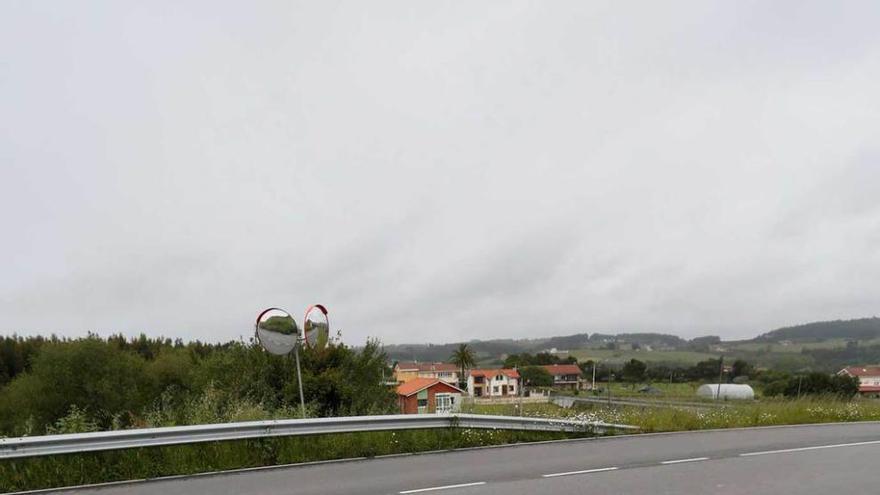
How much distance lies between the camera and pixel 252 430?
9727mm

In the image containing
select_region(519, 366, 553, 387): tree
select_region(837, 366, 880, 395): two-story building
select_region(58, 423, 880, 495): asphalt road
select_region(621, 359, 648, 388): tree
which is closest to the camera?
select_region(58, 423, 880, 495): asphalt road

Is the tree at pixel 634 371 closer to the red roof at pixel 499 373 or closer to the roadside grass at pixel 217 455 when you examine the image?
the red roof at pixel 499 373

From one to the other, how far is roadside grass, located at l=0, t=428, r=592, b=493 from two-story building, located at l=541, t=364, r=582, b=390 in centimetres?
9810

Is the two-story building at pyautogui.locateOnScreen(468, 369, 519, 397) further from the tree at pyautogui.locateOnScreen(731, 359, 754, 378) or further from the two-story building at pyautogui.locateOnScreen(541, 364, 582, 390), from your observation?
the tree at pyautogui.locateOnScreen(731, 359, 754, 378)

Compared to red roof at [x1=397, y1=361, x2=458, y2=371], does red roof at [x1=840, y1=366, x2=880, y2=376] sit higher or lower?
lower

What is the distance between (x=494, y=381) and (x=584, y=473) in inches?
3908

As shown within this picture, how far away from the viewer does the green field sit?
122 m

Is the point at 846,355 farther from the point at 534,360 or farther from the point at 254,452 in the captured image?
the point at 254,452

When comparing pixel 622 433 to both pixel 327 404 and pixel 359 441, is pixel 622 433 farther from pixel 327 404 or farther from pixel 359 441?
pixel 327 404

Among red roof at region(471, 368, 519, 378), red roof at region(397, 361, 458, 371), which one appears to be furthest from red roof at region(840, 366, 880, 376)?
red roof at region(397, 361, 458, 371)

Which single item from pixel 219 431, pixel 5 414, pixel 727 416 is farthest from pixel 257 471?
pixel 5 414

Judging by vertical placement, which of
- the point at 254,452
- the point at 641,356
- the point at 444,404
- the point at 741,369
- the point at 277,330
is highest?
the point at 277,330

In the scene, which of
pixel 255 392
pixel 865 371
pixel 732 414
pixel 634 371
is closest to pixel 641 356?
pixel 634 371

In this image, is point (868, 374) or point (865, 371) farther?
point (865, 371)
